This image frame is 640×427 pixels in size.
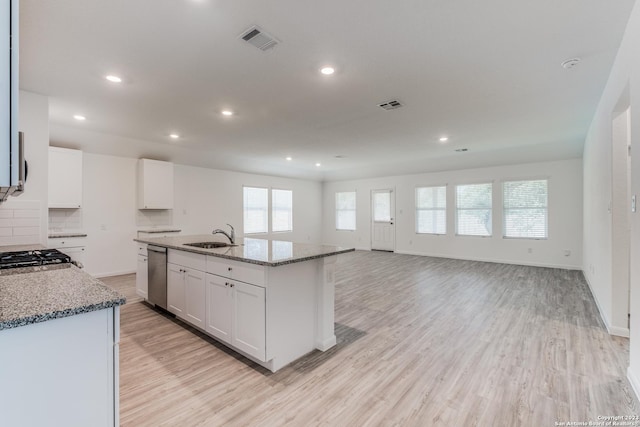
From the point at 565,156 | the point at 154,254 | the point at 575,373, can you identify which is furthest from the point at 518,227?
the point at 154,254

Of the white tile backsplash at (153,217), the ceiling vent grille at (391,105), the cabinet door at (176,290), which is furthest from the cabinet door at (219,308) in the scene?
the white tile backsplash at (153,217)

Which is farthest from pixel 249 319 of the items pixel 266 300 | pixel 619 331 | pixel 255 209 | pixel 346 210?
pixel 346 210

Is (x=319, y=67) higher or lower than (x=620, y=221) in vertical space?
higher

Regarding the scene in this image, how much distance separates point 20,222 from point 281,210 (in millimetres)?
6596

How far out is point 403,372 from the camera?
2.35m

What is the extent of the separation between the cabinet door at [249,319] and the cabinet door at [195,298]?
56 centimetres

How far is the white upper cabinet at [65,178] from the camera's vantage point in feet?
16.1

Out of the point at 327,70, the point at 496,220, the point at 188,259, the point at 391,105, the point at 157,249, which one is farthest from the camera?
the point at 496,220

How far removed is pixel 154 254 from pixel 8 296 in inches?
103

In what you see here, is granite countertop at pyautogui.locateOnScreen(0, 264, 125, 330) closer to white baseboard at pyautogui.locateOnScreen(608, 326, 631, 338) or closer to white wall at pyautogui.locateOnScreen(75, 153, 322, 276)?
white baseboard at pyautogui.locateOnScreen(608, 326, 631, 338)

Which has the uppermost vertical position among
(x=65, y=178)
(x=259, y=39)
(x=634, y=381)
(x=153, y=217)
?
(x=259, y=39)

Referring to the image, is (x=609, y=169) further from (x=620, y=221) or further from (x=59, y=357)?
(x=59, y=357)

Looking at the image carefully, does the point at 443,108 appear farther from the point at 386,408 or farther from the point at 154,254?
the point at 154,254

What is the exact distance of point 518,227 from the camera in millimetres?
6938
